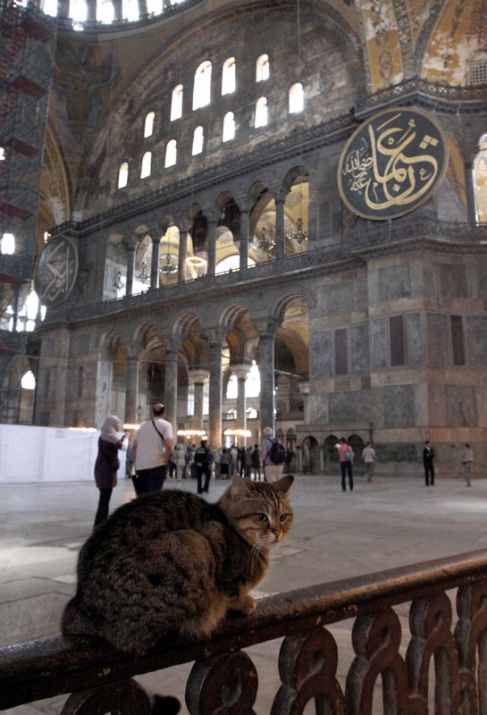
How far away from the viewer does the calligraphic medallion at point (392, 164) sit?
1498 centimetres

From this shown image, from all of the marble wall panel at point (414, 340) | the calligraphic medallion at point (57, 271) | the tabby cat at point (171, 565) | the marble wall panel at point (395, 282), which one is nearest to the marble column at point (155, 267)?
the calligraphic medallion at point (57, 271)

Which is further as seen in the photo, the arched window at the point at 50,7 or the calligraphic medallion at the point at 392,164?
the arched window at the point at 50,7

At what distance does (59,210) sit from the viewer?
26.3 meters

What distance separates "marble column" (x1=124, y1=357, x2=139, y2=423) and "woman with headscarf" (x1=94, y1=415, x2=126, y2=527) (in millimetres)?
16632

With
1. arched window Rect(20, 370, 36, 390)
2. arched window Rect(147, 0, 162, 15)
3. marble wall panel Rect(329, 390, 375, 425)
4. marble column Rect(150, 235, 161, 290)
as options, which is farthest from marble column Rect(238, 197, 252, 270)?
arched window Rect(20, 370, 36, 390)

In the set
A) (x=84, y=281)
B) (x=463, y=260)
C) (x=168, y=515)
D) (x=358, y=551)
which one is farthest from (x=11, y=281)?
(x=168, y=515)

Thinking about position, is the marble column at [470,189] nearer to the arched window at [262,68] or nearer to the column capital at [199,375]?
the arched window at [262,68]

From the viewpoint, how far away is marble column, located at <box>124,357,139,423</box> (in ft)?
71.7

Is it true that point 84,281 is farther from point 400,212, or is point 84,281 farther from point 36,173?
point 400,212

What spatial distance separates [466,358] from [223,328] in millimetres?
8906

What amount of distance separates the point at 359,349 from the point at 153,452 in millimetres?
12274

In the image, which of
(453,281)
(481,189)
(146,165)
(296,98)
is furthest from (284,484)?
(146,165)

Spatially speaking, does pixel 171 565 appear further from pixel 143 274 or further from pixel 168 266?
pixel 143 274

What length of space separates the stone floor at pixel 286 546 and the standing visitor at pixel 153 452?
85cm
